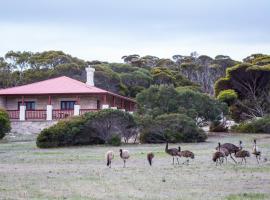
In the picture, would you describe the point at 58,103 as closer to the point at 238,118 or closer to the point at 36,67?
the point at 238,118

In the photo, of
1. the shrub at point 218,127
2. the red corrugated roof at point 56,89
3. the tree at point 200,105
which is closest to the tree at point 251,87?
the shrub at point 218,127

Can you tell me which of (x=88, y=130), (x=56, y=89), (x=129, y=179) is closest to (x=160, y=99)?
(x=88, y=130)

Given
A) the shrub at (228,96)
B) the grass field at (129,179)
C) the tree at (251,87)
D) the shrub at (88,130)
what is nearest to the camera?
the grass field at (129,179)

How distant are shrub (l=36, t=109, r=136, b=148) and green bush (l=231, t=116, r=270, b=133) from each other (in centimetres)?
1236

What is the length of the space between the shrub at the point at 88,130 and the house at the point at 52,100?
12472 millimetres

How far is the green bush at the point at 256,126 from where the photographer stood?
45.3 metres

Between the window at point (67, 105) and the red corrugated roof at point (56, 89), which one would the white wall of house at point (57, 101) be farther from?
the red corrugated roof at point (56, 89)

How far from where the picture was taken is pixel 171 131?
124 feet

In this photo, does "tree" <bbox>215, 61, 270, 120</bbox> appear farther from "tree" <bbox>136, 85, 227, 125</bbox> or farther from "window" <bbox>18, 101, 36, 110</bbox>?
"window" <bbox>18, 101, 36, 110</bbox>

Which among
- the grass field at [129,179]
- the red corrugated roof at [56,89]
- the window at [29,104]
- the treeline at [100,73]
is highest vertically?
the treeline at [100,73]

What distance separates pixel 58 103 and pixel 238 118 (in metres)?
15.4

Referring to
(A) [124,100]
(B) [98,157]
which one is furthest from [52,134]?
(A) [124,100]

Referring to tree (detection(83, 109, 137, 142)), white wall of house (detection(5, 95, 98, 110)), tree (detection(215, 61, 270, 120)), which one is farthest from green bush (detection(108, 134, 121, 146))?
tree (detection(215, 61, 270, 120))

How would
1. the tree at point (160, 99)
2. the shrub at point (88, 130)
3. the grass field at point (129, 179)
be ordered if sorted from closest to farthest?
the grass field at point (129, 179)
the shrub at point (88, 130)
the tree at point (160, 99)
